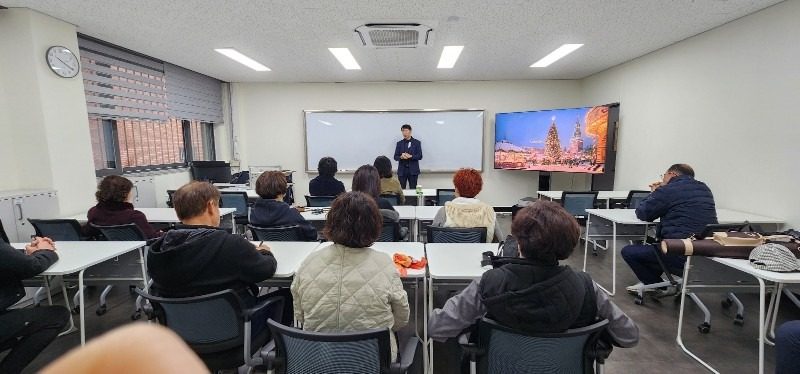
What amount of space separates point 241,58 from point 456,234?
4.38 meters

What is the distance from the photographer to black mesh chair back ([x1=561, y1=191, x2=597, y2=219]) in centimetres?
452

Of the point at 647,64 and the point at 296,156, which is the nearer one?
the point at 647,64

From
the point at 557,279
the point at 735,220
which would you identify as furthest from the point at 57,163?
the point at 735,220

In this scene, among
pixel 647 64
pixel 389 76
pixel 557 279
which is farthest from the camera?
pixel 389 76

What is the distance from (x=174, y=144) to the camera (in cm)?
622

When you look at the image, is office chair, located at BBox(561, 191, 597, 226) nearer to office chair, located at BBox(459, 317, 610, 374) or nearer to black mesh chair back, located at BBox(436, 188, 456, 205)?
black mesh chair back, located at BBox(436, 188, 456, 205)

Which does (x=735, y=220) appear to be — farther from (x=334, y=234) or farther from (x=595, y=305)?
(x=334, y=234)

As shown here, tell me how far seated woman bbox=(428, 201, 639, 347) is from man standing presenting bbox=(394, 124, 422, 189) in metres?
5.50

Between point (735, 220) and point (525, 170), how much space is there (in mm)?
3815

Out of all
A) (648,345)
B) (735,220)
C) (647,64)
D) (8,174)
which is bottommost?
(648,345)

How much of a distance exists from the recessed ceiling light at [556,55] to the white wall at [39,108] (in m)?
5.74

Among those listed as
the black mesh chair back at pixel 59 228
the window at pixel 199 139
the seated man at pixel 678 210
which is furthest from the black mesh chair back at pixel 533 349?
the window at pixel 199 139

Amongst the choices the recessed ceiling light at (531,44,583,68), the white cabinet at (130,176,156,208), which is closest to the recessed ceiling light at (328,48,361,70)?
the recessed ceiling light at (531,44,583,68)

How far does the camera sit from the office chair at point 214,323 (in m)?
1.60
